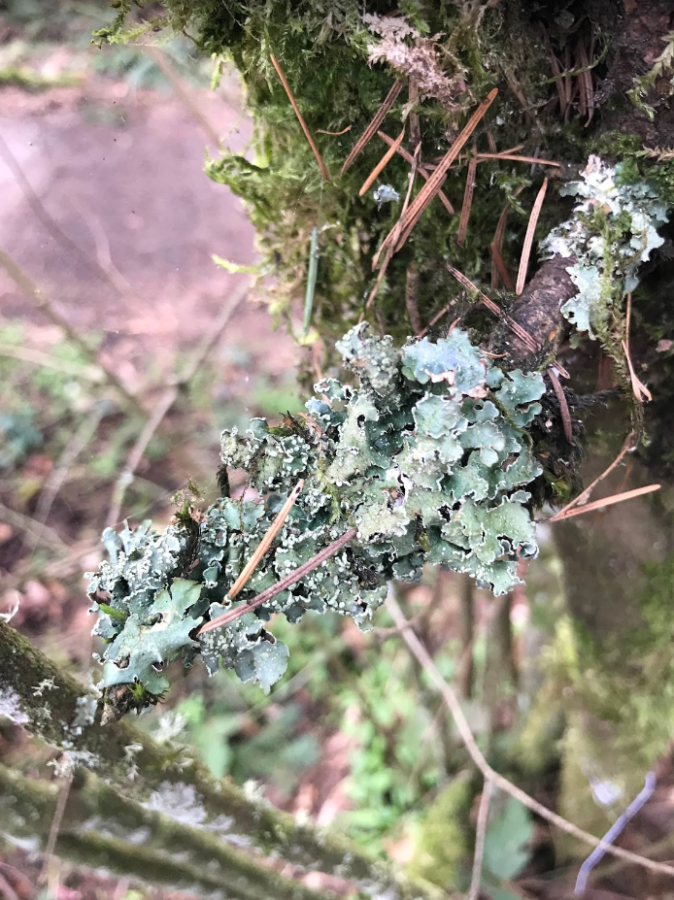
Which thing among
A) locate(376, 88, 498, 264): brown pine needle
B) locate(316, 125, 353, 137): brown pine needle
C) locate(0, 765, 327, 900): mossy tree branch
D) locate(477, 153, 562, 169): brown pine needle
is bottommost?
locate(0, 765, 327, 900): mossy tree branch

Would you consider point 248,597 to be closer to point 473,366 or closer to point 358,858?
point 473,366

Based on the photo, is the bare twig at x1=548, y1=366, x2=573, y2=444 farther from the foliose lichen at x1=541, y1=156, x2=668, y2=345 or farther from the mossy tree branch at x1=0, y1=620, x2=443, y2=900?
the mossy tree branch at x1=0, y1=620, x2=443, y2=900

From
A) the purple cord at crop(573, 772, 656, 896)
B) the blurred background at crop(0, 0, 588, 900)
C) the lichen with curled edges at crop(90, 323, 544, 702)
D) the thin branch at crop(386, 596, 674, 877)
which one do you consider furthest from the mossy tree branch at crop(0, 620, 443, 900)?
the purple cord at crop(573, 772, 656, 896)

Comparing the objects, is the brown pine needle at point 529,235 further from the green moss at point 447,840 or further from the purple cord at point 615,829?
the green moss at point 447,840

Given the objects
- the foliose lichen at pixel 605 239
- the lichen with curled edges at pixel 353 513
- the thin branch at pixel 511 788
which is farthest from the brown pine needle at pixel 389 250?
the thin branch at pixel 511 788

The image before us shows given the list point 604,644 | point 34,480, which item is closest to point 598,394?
point 604,644

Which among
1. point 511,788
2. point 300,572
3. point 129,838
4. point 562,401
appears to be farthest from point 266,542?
point 511,788

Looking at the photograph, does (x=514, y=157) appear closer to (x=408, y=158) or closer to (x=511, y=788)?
(x=408, y=158)
